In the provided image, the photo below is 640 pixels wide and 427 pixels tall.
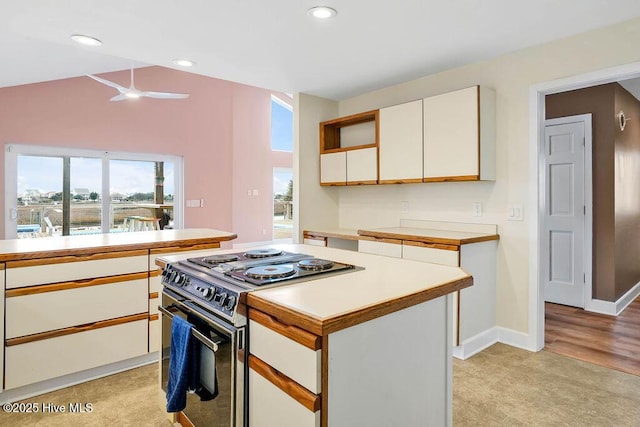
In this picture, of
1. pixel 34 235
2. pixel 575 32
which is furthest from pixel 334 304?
pixel 34 235

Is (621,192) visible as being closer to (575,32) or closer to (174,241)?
(575,32)

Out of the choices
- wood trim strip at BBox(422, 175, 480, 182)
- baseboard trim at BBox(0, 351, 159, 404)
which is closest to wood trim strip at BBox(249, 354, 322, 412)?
baseboard trim at BBox(0, 351, 159, 404)

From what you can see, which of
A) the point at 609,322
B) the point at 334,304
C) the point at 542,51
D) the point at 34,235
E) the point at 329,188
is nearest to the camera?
the point at 334,304

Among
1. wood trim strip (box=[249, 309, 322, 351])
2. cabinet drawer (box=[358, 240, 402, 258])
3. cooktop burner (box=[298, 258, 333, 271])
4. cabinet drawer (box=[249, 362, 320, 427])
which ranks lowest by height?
cabinet drawer (box=[249, 362, 320, 427])

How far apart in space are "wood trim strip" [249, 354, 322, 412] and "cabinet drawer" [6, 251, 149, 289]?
1.61m

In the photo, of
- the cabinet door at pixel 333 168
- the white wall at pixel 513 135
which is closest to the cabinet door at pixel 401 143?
the white wall at pixel 513 135

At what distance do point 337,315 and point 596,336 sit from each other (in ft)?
10.8

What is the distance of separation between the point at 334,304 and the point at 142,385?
1953mm

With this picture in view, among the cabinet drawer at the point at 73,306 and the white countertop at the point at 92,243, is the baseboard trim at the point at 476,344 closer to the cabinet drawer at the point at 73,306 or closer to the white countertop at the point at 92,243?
the white countertop at the point at 92,243

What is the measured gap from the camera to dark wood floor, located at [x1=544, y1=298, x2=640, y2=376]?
2.72 meters

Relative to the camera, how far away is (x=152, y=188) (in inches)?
267

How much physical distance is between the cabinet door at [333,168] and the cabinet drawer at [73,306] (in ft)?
7.46

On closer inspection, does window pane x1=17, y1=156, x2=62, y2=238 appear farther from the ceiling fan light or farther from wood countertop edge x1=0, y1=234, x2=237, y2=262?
wood countertop edge x1=0, y1=234, x2=237, y2=262

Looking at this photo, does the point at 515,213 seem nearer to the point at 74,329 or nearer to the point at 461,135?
the point at 461,135
